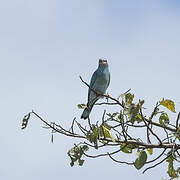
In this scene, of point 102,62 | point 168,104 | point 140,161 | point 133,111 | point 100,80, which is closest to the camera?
point 133,111

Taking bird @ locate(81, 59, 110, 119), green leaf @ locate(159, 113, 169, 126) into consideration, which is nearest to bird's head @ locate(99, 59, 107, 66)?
bird @ locate(81, 59, 110, 119)

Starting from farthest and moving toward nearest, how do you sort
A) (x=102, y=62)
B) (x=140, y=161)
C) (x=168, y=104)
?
(x=102, y=62) < (x=168, y=104) < (x=140, y=161)

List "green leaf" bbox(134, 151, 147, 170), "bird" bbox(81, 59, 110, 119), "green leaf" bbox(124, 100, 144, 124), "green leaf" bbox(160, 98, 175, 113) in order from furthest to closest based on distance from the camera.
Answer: "bird" bbox(81, 59, 110, 119), "green leaf" bbox(160, 98, 175, 113), "green leaf" bbox(134, 151, 147, 170), "green leaf" bbox(124, 100, 144, 124)

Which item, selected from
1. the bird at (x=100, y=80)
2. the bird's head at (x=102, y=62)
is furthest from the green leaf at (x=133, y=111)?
the bird's head at (x=102, y=62)

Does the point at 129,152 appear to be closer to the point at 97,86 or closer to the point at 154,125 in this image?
the point at 154,125

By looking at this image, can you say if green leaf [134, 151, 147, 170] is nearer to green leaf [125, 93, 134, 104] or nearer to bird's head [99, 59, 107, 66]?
green leaf [125, 93, 134, 104]

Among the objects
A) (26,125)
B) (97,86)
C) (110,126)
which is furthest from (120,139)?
(97,86)

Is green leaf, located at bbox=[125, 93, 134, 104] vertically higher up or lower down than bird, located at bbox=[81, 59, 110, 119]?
lower down

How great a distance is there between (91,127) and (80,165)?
0.35m

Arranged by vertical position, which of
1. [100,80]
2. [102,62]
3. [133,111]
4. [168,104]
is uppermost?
[102,62]

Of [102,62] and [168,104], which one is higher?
[102,62]

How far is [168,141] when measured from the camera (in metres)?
3.59

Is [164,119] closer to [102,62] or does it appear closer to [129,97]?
[129,97]

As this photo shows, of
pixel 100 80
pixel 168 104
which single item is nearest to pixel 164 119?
pixel 168 104
